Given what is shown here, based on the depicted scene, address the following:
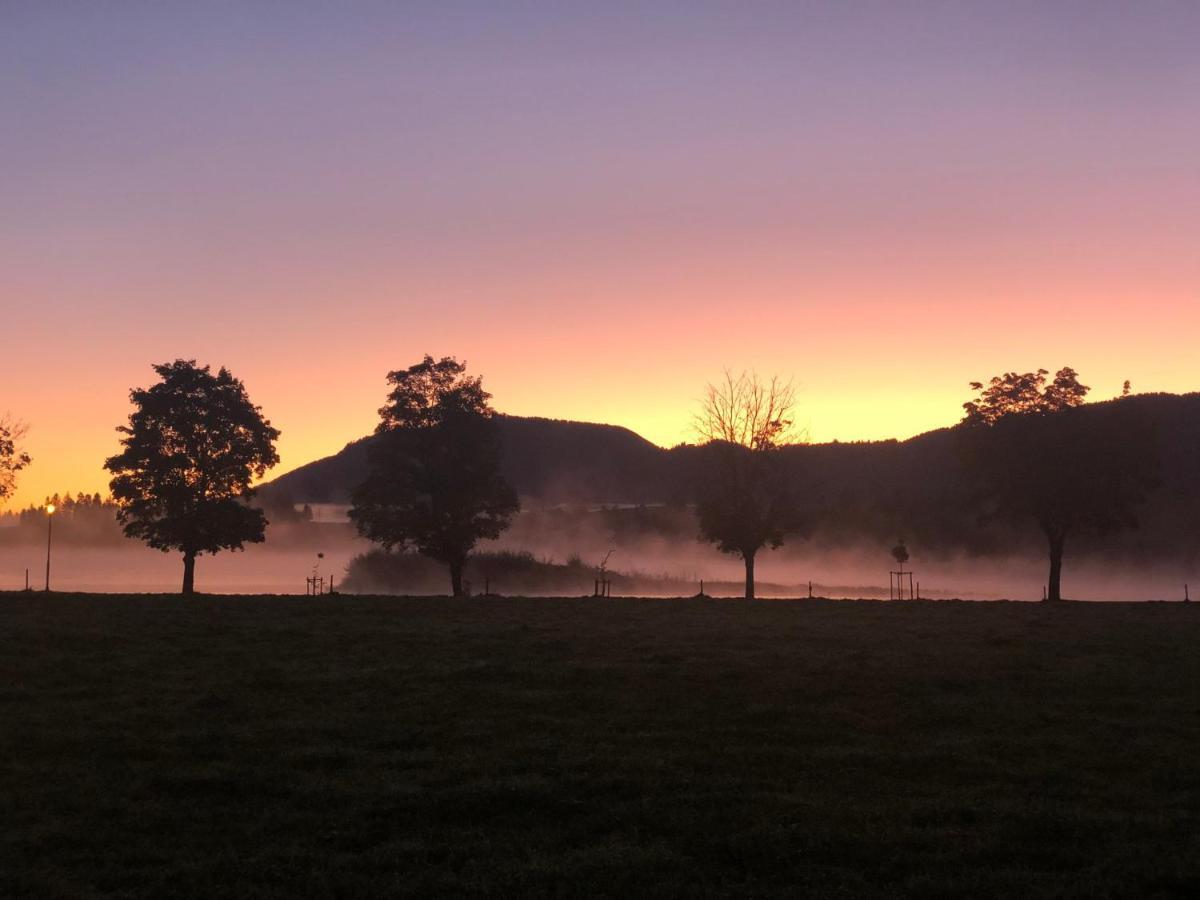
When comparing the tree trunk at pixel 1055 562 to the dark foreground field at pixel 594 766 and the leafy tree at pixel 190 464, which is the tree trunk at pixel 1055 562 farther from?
the leafy tree at pixel 190 464

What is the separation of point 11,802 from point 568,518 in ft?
599

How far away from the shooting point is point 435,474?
6519 cm

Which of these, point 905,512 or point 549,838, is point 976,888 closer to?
point 549,838

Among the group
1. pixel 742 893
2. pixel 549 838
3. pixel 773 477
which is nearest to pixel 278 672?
pixel 549 838

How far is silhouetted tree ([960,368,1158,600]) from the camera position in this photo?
65.5 metres

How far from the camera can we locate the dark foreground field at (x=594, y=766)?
1109 centimetres

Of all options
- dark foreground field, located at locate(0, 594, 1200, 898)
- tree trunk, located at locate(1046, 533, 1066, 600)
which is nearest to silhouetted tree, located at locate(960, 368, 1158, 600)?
tree trunk, located at locate(1046, 533, 1066, 600)

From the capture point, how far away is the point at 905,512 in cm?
17250

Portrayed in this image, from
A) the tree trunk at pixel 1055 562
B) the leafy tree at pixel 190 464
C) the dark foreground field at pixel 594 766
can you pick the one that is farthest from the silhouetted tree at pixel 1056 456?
the leafy tree at pixel 190 464

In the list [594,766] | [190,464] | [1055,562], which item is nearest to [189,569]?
[190,464]

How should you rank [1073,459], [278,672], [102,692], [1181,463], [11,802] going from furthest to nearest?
[1181,463], [1073,459], [278,672], [102,692], [11,802]

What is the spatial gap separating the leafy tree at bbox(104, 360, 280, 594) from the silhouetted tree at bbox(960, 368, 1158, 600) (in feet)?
152

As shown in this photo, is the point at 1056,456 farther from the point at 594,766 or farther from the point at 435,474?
the point at 594,766

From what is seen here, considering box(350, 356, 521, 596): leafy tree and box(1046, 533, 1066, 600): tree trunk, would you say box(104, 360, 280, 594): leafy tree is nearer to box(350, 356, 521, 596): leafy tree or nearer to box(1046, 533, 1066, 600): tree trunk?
box(350, 356, 521, 596): leafy tree
